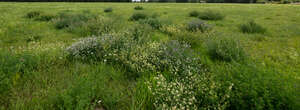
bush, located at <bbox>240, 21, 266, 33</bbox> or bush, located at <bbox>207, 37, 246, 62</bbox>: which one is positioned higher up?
bush, located at <bbox>240, 21, 266, 33</bbox>

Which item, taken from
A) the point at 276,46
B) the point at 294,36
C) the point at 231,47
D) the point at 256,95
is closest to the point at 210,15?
the point at 294,36

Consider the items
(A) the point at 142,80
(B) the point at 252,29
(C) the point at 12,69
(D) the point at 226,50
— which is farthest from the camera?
(B) the point at 252,29

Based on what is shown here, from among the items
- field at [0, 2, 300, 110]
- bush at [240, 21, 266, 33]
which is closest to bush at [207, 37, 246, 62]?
field at [0, 2, 300, 110]

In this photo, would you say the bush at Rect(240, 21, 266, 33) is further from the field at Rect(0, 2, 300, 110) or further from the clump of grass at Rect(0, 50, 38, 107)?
the clump of grass at Rect(0, 50, 38, 107)

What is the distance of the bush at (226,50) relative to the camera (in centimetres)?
370

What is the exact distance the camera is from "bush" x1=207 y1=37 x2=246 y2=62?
3699 millimetres

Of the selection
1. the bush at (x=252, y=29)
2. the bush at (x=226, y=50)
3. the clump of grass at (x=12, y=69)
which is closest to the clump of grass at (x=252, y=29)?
the bush at (x=252, y=29)

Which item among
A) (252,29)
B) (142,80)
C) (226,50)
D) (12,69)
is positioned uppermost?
(252,29)

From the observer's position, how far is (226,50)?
12.5 ft

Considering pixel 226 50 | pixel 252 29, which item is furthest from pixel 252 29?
pixel 226 50

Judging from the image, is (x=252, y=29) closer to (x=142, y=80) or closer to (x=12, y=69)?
(x=142, y=80)

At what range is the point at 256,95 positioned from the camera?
186 centimetres

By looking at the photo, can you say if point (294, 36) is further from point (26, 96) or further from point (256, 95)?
point (26, 96)

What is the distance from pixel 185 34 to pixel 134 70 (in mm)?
3005
